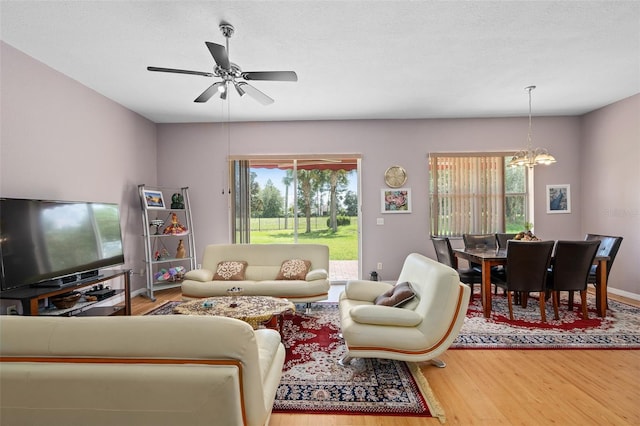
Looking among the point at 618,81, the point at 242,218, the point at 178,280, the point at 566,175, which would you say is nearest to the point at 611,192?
the point at 566,175

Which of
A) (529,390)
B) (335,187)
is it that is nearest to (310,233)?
(335,187)

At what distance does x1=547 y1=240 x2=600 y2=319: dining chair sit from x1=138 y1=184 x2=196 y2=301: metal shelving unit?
4887 millimetres

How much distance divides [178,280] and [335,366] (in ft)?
10.9

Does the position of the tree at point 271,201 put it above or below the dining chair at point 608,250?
above

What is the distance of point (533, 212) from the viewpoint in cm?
530

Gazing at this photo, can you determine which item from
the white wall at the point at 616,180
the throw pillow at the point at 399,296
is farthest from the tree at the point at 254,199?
the white wall at the point at 616,180

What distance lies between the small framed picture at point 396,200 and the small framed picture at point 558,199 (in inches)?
93.9

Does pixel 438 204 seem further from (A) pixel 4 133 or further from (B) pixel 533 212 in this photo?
(A) pixel 4 133

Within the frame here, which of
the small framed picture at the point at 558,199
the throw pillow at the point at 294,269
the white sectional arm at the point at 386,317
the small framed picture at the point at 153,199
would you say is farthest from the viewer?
the small framed picture at the point at 558,199

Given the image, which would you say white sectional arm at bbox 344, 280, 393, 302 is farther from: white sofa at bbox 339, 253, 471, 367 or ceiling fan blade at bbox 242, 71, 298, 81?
ceiling fan blade at bbox 242, 71, 298, 81

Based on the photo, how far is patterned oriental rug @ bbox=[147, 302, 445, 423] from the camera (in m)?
2.00

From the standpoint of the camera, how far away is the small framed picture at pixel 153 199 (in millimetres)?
4680

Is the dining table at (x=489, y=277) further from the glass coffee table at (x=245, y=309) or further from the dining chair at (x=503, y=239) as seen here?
the glass coffee table at (x=245, y=309)

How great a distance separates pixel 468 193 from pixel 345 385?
4183 mm
